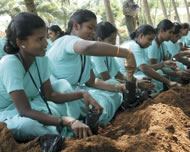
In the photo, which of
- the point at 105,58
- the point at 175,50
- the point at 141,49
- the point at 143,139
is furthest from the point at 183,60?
the point at 143,139

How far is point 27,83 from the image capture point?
208 centimetres

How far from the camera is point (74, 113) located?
239 centimetres

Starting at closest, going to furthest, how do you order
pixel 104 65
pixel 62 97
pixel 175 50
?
1. pixel 62 97
2. pixel 104 65
3. pixel 175 50

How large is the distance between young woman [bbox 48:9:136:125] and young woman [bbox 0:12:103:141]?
0.36 m

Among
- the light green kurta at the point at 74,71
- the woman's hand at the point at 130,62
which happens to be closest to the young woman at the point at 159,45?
the light green kurta at the point at 74,71

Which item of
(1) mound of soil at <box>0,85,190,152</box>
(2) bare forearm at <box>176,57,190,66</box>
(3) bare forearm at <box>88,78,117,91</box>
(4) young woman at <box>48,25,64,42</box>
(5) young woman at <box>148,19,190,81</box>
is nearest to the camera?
(1) mound of soil at <box>0,85,190,152</box>

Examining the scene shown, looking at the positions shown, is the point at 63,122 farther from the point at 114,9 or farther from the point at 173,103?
the point at 114,9

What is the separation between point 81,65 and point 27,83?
0.80 meters

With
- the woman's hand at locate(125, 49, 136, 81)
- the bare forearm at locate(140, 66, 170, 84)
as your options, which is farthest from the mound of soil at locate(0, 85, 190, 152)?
the bare forearm at locate(140, 66, 170, 84)

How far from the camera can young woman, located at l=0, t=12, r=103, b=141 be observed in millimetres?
1792

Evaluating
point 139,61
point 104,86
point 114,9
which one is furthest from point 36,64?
point 114,9

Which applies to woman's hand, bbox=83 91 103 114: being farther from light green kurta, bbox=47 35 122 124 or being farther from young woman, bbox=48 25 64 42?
young woman, bbox=48 25 64 42

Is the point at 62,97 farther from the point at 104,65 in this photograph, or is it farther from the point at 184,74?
the point at 184,74

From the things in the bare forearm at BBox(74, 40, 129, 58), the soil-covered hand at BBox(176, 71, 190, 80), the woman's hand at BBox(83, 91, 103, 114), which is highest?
the bare forearm at BBox(74, 40, 129, 58)
